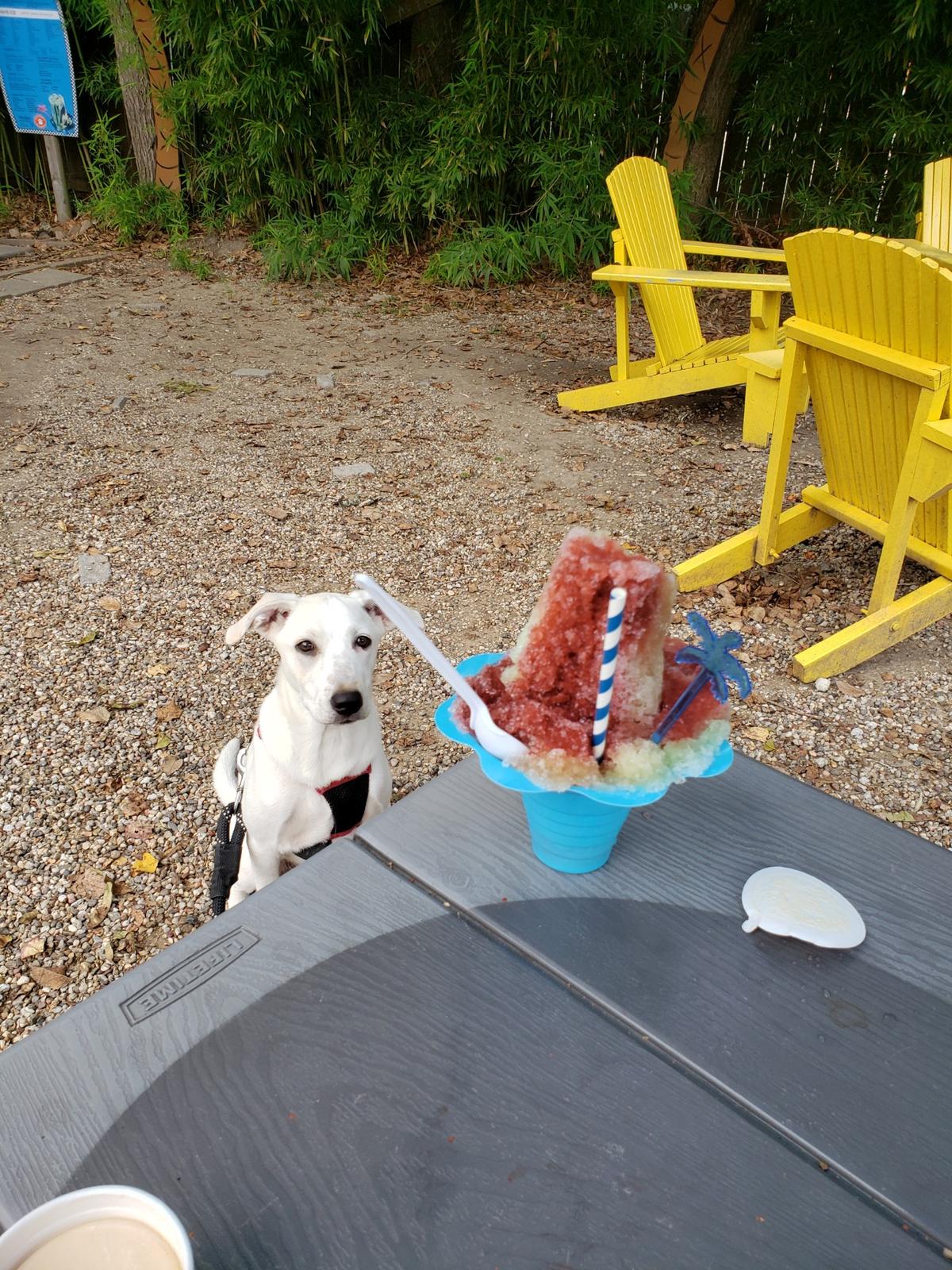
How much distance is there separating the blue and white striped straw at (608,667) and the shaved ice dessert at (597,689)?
1 centimetres

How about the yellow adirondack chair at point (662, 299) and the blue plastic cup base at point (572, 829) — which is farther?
the yellow adirondack chair at point (662, 299)

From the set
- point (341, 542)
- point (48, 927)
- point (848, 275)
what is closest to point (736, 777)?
point (48, 927)

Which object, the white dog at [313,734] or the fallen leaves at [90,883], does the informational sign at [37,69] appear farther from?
the white dog at [313,734]

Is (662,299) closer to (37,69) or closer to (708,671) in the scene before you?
(708,671)

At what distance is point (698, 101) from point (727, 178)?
3.30 ft

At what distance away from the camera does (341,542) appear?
12.7ft

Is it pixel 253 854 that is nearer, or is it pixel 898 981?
pixel 898 981

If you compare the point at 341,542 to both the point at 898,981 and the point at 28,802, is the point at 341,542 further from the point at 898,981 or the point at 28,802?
the point at 898,981

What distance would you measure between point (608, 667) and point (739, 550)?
261 cm

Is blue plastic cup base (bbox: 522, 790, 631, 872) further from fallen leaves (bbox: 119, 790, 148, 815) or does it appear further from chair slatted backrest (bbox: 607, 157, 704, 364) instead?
chair slatted backrest (bbox: 607, 157, 704, 364)

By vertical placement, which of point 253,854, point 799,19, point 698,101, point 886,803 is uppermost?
point 799,19

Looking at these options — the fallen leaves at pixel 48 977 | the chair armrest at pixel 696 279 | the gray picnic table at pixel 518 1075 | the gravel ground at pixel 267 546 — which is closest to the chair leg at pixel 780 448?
the gravel ground at pixel 267 546

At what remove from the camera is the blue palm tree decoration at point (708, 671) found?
106 cm

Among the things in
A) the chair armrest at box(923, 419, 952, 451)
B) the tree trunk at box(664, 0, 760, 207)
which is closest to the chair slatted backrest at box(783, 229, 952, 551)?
the chair armrest at box(923, 419, 952, 451)
